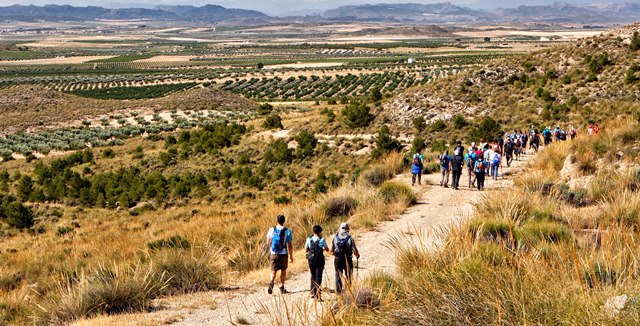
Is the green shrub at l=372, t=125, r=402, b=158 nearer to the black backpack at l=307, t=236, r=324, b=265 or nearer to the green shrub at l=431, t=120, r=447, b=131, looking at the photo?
the green shrub at l=431, t=120, r=447, b=131

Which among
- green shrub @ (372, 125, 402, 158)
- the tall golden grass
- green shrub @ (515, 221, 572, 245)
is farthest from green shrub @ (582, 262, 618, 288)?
green shrub @ (372, 125, 402, 158)

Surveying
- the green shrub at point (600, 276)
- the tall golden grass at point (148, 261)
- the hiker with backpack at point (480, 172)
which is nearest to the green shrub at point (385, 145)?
the tall golden grass at point (148, 261)

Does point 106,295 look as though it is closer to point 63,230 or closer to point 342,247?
point 342,247

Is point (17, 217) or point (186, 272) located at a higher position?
point (186, 272)

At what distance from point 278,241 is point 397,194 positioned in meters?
6.68

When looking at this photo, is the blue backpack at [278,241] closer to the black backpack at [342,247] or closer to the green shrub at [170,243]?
the black backpack at [342,247]

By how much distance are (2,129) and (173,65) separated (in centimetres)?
10030

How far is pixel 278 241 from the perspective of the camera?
904cm

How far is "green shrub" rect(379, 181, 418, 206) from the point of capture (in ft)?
48.5

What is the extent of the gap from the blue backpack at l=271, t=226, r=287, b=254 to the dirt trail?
2.36ft

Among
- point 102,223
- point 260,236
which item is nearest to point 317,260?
point 260,236

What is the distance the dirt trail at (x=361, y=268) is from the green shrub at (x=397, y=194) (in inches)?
11.0

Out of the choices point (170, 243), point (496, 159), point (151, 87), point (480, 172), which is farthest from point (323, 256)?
point (151, 87)

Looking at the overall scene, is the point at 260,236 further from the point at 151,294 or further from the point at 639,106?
the point at 639,106
